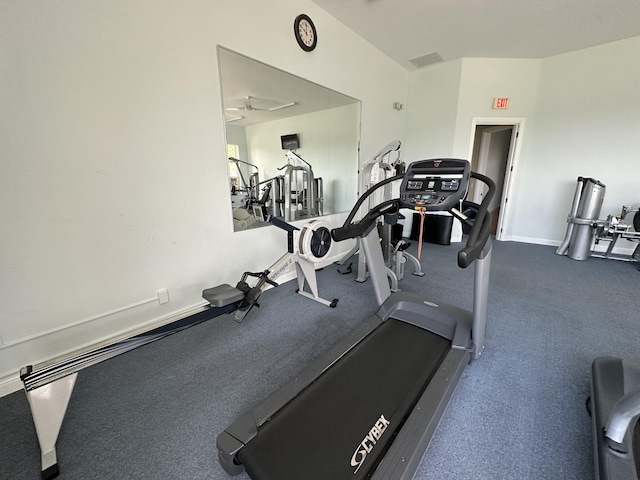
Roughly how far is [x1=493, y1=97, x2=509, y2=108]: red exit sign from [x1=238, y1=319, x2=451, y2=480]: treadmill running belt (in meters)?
4.61

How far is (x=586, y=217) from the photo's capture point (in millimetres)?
3867

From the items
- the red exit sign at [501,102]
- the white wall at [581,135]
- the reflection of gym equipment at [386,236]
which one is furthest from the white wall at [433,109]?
the reflection of gym equipment at [386,236]

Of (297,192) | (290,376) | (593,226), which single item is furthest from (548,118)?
(290,376)

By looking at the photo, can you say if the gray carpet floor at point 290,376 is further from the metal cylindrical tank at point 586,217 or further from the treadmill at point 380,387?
the metal cylindrical tank at point 586,217

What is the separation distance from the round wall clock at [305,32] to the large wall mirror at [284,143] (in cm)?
34

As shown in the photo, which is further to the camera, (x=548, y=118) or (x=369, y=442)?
(x=548, y=118)

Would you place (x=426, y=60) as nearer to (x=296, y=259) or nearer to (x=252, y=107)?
(x=252, y=107)

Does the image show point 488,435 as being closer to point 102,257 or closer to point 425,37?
point 102,257

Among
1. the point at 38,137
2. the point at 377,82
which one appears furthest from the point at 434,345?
the point at 377,82

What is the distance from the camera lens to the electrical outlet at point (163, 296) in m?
2.20

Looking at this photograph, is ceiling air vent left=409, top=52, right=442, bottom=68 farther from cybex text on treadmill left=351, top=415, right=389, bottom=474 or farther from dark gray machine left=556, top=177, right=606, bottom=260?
cybex text on treadmill left=351, top=415, right=389, bottom=474

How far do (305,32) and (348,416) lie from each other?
353cm

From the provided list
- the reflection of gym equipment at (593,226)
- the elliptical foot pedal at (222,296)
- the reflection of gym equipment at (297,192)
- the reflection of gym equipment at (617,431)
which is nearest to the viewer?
the reflection of gym equipment at (617,431)

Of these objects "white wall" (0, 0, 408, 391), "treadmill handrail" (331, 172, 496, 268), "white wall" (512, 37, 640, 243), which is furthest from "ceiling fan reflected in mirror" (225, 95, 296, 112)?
"white wall" (512, 37, 640, 243)
